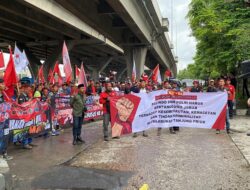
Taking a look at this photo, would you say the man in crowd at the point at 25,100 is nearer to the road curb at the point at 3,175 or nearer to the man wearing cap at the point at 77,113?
the man wearing cap at the point at 77,113

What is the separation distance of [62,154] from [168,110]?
3955mm

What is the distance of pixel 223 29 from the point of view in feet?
67.7

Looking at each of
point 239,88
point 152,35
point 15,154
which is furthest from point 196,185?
point 152,35

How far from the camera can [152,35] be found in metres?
32.2

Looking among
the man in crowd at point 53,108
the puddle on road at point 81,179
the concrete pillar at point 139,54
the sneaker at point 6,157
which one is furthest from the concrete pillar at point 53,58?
the puddle on road at point 81,179

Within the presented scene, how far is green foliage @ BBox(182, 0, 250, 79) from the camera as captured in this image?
63.1 feet

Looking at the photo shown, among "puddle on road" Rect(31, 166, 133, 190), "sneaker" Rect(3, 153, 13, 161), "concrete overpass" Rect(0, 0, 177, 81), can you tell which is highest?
"concrete overpass" Rect(0, 0, 177, 81)

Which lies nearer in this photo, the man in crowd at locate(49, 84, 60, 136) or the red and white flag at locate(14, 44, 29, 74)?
the man in crowd at locate(49, 84, 60, 136)

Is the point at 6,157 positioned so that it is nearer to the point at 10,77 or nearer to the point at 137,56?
the point at 10,77

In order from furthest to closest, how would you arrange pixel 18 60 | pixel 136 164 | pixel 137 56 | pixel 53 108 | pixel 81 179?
pixel 137 56
pixel 18 60
pixel 53 108
pixel 136 164
pixel 81 179

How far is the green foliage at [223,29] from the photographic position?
63.1 feet

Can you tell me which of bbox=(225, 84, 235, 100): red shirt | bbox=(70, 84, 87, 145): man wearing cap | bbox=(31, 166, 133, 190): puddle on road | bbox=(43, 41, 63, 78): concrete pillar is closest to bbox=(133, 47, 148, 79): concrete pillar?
bbox=(43, 41, 63, 78): concrete pillar

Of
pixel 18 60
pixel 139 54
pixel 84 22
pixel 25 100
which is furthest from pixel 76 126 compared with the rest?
pixel 139 54

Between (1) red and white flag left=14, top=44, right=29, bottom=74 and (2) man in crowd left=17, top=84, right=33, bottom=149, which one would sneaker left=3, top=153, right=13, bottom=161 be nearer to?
(2) man in crowd left=17, top=84, right=33, bottom=149
